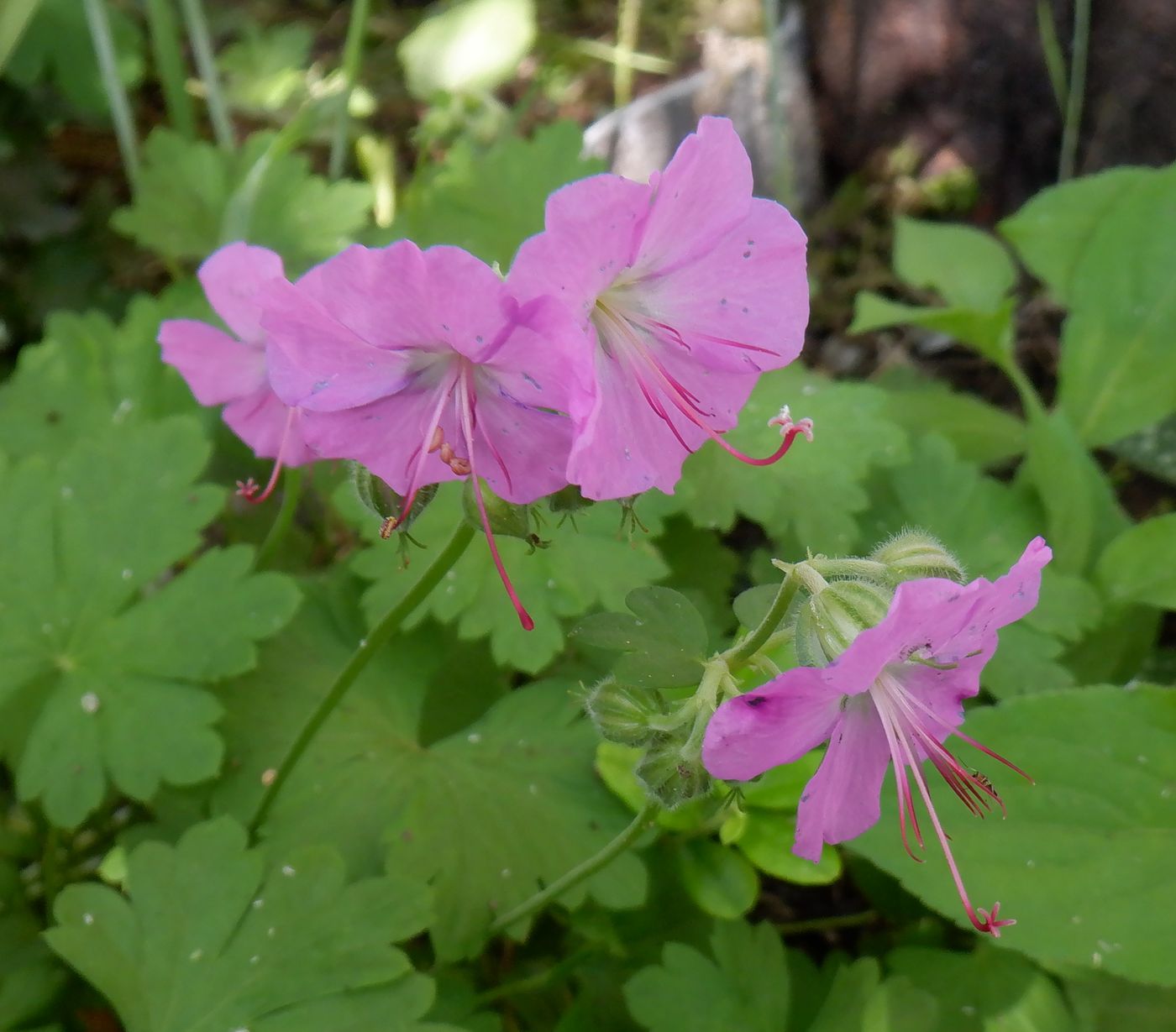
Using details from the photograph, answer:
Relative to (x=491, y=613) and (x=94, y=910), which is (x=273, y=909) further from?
(x=491, y=613)

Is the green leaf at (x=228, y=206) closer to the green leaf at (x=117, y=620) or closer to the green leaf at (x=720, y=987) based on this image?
the green leaf at (x=117, y=620)

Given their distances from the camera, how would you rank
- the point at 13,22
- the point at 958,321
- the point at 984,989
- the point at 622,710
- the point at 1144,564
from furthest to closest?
the point at 13,22, the point at 958,321, the point at 1144,564, the point at 984,989, the point at 622,710

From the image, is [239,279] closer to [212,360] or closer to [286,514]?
[212,360]

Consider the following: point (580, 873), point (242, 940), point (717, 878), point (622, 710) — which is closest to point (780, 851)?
point (717, 878)

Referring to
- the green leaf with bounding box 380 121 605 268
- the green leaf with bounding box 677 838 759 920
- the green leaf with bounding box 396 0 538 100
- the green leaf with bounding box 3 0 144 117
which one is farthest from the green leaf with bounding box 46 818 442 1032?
the green leaf with bounding box 396 0 538 100

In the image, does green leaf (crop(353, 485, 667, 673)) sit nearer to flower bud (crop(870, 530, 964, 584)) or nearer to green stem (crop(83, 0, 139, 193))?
flower bud (crop(870, 530, 964, 584))
